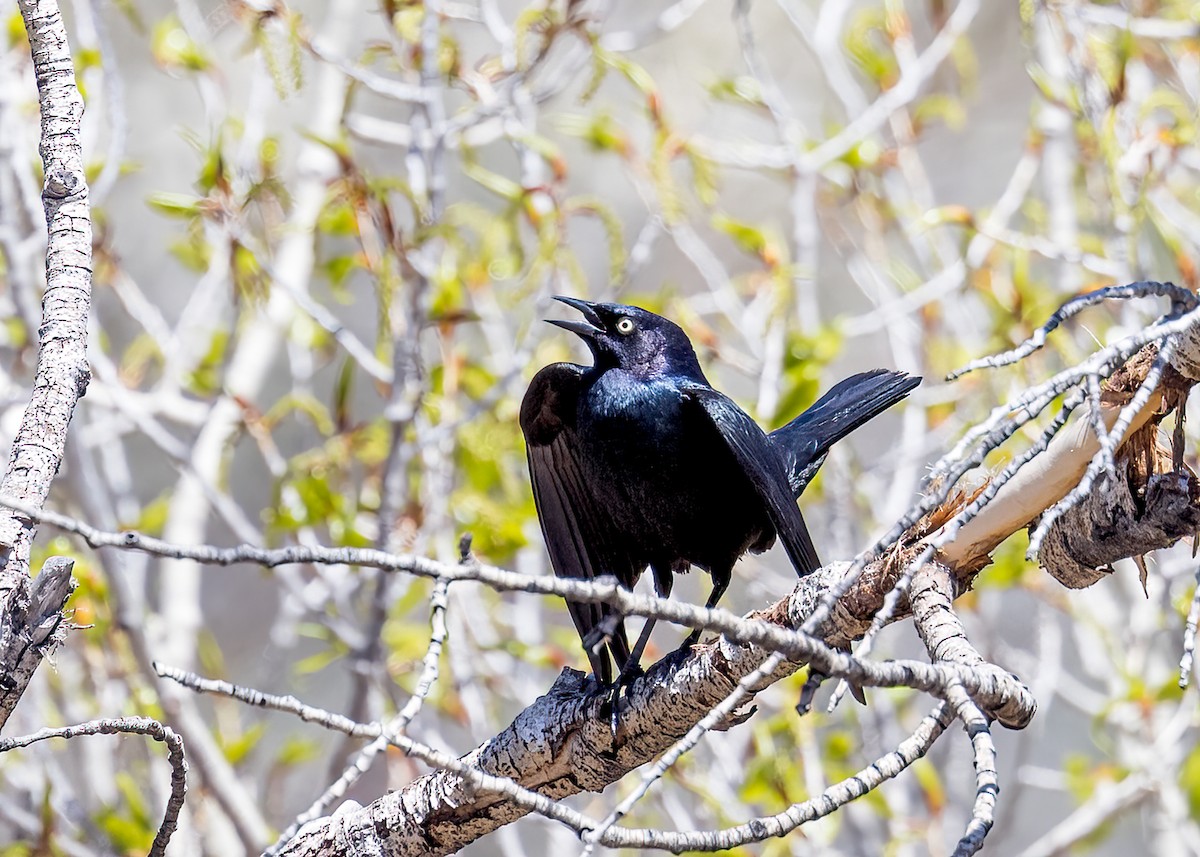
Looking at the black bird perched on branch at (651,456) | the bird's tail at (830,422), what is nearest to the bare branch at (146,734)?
the black bird perched on branch at (651,456)

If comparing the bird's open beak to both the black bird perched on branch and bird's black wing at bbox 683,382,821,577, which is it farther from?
bird's black wing at bbox 683,382,821,577

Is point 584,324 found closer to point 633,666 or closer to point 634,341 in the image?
point 634,341

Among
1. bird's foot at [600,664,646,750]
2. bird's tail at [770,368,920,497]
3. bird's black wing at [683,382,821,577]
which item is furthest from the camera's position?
bird's tail at [770,368,920,497]

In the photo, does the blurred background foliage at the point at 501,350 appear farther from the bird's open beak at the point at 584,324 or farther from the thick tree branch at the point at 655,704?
the thick tree branch at the point at 655,704

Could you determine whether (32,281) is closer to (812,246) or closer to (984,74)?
(812,246)

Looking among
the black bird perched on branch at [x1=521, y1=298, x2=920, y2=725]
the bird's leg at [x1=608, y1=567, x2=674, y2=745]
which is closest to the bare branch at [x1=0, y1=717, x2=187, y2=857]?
the bird's leg at [x1=608, y1=567, x2=674, y2=745]

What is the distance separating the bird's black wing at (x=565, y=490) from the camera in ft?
10.7

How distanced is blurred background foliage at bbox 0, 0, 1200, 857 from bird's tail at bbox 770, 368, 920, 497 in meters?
0.45

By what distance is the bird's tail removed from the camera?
10.5 feet

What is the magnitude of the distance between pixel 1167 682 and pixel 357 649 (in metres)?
2.92

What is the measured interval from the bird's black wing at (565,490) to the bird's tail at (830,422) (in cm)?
52

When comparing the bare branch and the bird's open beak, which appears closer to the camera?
the bare branch

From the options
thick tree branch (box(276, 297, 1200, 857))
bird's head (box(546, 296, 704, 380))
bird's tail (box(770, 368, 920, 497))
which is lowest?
thick tree branch (box(276, 297, 1200, 857))

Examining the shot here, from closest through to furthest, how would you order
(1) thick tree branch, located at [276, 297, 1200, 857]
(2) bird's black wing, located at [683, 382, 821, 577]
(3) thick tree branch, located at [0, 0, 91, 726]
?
(3) thick tree branch, located at [0, 0, 91, 726] < (1) thick tree branch, located at [276, 297, 1200, 857] < (2) bird's black wing, located at [683, 382, 821, 577]
